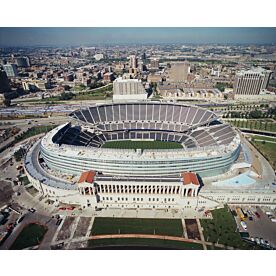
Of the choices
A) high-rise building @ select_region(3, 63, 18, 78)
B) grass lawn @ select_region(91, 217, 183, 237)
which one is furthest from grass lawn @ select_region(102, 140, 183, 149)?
high-rise building @ select_region(3, 63, 18, 78)

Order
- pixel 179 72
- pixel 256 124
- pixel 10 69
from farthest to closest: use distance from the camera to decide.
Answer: pixel 10 69 → pixel 179 72 → pixel 256 124

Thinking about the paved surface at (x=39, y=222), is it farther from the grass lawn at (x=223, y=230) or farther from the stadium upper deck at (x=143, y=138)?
the grass lawn at (x=223, y=230)

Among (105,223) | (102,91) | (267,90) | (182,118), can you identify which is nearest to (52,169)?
(105,223)

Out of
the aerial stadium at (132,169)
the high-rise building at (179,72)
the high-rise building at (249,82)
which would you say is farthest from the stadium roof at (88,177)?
the high-rise building at (179,72)

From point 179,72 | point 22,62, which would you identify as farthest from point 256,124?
point 22,62

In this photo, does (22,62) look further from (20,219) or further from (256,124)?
(256,124)

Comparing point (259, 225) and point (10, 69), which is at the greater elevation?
point (10, 69)

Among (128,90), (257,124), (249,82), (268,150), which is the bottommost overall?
(257,124)
